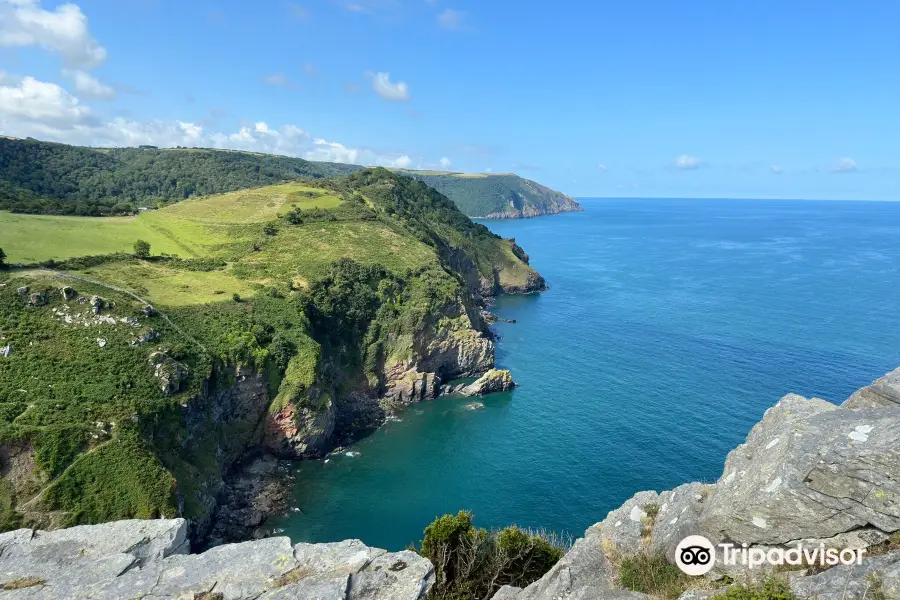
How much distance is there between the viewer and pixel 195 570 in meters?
16.4

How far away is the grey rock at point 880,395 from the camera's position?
53.8 feet

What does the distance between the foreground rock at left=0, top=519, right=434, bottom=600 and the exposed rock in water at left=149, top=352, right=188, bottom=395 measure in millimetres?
27371

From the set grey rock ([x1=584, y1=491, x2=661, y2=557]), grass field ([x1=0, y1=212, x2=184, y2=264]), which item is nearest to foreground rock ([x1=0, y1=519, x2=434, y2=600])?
grey rock ([x1=584, y1=491, x2=661, y2=557])

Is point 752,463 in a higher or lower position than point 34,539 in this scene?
higher

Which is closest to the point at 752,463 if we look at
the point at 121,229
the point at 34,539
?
the point at 34,539

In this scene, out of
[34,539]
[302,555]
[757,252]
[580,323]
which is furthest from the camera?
[757,252]

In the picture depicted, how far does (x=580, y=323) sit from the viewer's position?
9806 centimetres

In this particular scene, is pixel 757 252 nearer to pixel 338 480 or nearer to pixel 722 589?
pixel 338 480

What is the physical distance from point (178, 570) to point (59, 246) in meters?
71.3

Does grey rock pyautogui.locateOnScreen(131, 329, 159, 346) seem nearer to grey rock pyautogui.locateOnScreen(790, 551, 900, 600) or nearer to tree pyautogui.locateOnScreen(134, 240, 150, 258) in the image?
tree pyautogui.locateOnScreen(134, 240, 150, 258)

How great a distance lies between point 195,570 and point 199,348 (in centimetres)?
3859

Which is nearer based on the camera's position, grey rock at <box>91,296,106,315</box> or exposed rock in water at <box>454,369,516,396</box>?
grey rock at <box>91,296,106,315</box>

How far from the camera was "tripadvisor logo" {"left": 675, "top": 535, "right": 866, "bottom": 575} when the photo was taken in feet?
41.3

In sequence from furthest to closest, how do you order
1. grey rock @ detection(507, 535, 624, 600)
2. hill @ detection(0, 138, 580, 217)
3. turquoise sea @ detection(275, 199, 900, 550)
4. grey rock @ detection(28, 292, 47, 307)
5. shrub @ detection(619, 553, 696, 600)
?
hill @ detection(0, 138, 580, 217)
grey rock @ detection(28, 292, 47, 307)
turquoise sea @ detection(275, 199, 900, 550)
grey rock @ detection(507, 535, 624, 600)
shrub @ detection(619, 553, 696, 600)
